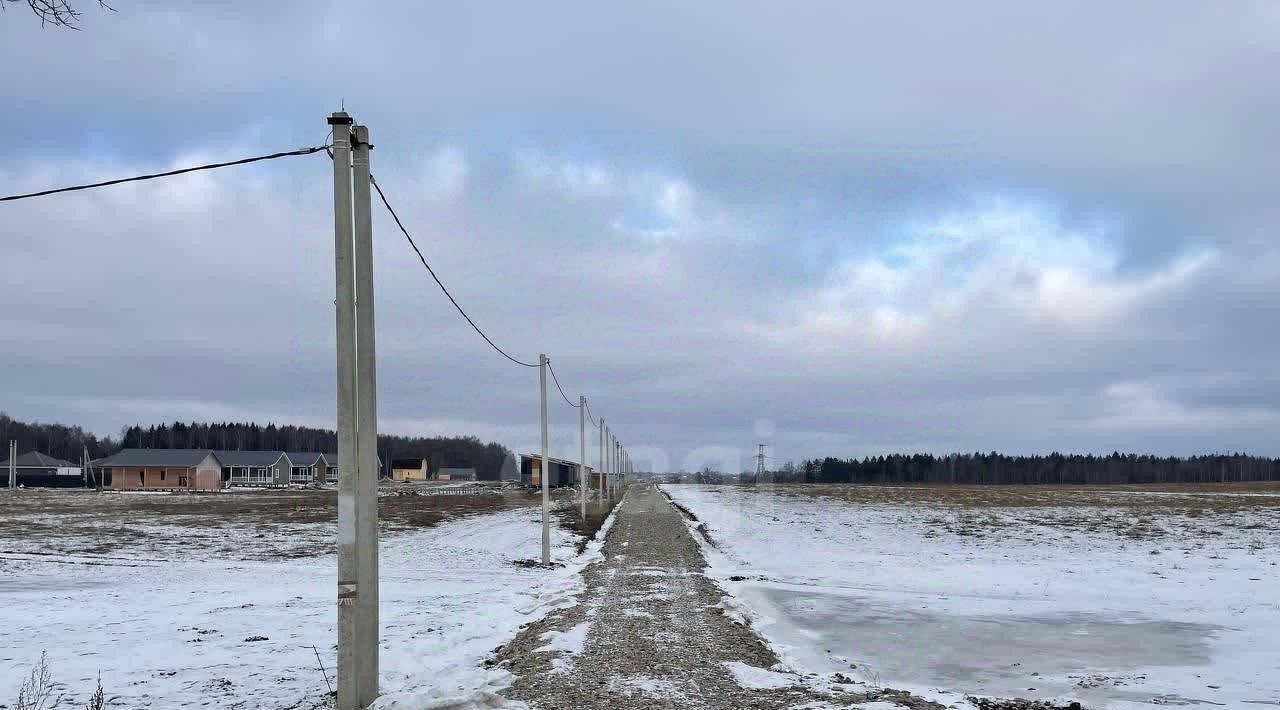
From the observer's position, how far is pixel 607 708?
7.85 meters

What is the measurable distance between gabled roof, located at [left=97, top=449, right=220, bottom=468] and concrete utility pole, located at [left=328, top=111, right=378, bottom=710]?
3914 inches

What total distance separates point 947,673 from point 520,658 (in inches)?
198

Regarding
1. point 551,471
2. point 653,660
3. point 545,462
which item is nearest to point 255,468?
point 551,471

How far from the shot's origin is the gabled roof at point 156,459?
309 feet

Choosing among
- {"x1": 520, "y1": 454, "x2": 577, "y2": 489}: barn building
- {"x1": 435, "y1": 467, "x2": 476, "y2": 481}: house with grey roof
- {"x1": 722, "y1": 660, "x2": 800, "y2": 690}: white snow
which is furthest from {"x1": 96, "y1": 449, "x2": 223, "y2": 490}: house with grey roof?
{"x1": 722, "y1": 660, "x2": 800, "y2": 690}: white snow

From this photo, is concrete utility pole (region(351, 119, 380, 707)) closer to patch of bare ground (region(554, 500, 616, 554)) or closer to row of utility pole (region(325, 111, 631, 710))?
row of utility pole (region(325, 111, 631, 710))

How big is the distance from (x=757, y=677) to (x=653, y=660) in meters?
1.32

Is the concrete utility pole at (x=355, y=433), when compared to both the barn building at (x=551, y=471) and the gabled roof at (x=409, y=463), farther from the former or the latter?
the gabled roof at (x=409, y=463)

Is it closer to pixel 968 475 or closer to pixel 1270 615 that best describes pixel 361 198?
pixel 1270 615

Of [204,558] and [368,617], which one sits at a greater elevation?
[368,617]

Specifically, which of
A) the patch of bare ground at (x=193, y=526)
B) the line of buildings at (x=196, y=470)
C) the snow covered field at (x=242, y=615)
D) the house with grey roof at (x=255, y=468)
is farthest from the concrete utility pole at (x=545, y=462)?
the house with grey roof at (x=255, y=468)

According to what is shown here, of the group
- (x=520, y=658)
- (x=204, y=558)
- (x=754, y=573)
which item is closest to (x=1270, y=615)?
(x=754, y=573)

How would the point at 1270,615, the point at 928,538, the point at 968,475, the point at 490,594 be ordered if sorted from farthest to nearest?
the point at 968,475 → the point at 928,538 → the point at 490,594 → the point at 1270,615

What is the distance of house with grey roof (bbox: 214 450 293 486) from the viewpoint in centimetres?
10406
